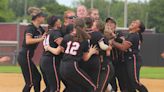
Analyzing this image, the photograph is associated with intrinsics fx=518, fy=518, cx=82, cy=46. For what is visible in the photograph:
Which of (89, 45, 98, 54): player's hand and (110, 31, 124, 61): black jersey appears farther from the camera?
(110, 31, 124, 61): black jersey

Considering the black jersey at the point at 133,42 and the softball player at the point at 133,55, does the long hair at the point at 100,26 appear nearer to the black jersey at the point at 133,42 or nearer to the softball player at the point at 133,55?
the softball player at the point at 133,55

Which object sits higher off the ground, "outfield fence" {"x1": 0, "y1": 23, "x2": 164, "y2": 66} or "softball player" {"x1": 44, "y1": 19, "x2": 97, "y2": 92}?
"softball player" {"x1": 44, "y1": 19, "x2": 97, "y2": 92}

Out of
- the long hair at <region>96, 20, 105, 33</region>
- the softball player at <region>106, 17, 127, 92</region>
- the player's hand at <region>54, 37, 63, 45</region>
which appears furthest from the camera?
the softball player at <region>106, 17, 127, 92</region>

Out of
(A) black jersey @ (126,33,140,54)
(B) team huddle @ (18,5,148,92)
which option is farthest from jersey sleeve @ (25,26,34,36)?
(A) black jersey @ (126,33,140,54)

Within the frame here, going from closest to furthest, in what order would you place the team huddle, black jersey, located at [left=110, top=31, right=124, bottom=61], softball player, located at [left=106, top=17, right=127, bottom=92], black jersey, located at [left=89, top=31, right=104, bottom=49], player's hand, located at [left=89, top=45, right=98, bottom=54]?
the team huddle → player's hand, located at [left=89, top=45, right=98, bottom=54] → black jersey, located at [left=89, top=31, right=104, bottom=49] → softball player, located at [left=106, top=17, right=127, bottom=92] → black jersey, located at [left=110, top=31, right=124, bottom=61]

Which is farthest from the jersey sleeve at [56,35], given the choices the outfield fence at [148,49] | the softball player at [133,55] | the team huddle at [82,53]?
the outfield fence at [148,49]

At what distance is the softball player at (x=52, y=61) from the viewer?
448 inches

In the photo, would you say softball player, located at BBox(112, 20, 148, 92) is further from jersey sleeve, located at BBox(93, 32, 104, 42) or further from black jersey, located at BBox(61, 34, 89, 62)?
black jersey, located at BBox(61, 34, 89, 62)

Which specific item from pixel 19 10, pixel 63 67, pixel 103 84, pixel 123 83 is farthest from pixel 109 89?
pixel 19 10

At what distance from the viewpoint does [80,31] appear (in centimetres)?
1016

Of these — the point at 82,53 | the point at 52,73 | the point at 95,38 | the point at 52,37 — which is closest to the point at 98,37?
the point at 95,38

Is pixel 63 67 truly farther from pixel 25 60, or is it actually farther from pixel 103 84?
pixel 25 60

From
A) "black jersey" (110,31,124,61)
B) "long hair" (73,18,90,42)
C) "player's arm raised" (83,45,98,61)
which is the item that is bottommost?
"black jersey" (110,31,124,61)

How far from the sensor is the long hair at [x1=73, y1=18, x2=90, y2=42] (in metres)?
10.2
